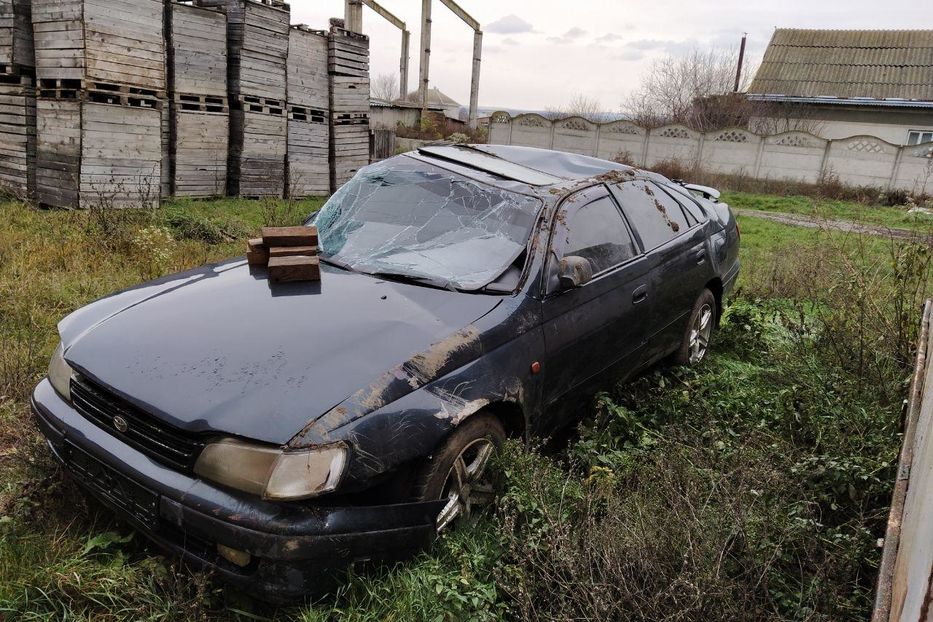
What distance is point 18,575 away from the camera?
2176mm

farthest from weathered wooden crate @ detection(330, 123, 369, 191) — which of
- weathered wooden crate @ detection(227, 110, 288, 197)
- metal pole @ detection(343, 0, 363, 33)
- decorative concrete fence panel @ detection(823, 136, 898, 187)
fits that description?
decorative concrete fence panel @ detection(823, 136, 898, 187)

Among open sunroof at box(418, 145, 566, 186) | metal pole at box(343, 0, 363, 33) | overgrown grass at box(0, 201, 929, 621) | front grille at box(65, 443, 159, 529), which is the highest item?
metal pole at box(343, 0, 363, 33)

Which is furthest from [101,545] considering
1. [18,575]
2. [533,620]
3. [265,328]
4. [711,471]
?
[711,471]

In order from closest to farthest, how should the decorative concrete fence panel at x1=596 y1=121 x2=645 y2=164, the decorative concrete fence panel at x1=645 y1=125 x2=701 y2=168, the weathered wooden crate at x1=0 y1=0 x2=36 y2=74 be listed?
the weathered wooden crate at x1=0 y1=0 x2=36 y2=74 < the decorative concrete fence panel at x1=645 y1=125 x2=701 y2=168 < the decorative concrete fence panel at x1=596 y1=121 x2=645 y2=164

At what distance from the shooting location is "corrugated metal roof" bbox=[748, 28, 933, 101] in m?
23.2

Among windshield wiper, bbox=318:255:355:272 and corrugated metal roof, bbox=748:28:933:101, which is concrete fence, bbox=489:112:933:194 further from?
windshield wiper, bbox=318:255:355:272

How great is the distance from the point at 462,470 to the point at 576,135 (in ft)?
63.3

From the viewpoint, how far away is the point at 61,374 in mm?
2467

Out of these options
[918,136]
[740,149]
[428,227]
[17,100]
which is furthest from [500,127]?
[428,227]

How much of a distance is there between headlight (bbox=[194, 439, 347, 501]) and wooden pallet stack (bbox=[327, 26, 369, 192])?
913 cm

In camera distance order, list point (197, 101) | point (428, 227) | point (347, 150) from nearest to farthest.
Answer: point (428, 227) → point (197, 101) → point (347, 150)

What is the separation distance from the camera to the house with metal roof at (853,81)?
72.9 feet

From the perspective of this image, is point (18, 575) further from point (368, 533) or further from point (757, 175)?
point (757, 175)

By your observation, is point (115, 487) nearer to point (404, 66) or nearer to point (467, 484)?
point (467, 484)
